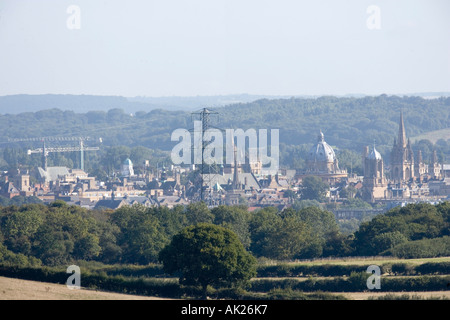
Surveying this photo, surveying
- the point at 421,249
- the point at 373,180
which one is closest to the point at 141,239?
the point at 421,249

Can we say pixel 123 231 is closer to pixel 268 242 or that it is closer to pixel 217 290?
pixel 268 242

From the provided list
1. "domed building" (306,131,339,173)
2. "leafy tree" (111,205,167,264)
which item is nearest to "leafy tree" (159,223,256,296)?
"leafy tree" (111,205,167,264)

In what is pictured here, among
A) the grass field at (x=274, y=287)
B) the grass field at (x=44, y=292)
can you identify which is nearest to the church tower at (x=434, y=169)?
the grass field at (x=274, y=287)

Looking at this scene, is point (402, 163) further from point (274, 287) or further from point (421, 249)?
point (274, 287)

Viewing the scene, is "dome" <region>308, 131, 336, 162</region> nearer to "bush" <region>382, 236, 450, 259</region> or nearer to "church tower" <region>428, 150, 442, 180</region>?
"church tower" <region>428, 150, 442, 180</region>

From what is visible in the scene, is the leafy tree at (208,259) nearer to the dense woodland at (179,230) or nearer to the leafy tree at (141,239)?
the dense woodland at (179,230)
